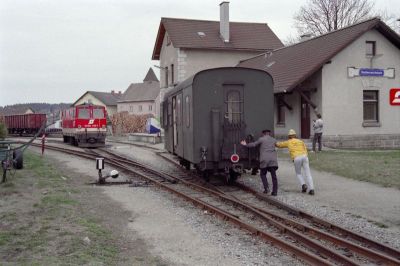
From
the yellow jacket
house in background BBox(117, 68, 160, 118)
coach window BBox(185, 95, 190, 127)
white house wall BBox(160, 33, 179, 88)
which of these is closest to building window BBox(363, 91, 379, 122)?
the yellow jacket

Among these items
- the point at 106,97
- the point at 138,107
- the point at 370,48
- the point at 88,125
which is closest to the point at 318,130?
the point at 370,48

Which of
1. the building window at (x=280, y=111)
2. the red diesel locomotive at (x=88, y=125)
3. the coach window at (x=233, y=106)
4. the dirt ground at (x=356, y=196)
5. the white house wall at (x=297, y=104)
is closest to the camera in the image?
the dirt ground at (x=356, y=196)

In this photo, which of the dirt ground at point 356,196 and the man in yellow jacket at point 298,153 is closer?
the dirt ground at point 356,196

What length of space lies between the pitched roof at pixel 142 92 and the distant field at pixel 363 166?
68.1 meters

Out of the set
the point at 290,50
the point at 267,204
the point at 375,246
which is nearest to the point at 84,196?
the point at 267,204

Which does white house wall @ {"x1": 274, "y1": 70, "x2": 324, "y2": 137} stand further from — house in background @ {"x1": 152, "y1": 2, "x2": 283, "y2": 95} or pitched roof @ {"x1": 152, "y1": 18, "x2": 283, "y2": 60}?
pitched roof @ {"x1": 152, "y1": 18, "x2": 283, "y2": 60}

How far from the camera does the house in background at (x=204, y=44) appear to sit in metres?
35.8

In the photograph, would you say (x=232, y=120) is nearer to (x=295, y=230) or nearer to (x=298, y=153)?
(x=298, y=153)

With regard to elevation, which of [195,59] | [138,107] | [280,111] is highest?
[195,59]

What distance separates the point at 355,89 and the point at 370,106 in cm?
142

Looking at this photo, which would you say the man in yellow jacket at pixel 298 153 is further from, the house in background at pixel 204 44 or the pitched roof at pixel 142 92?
the pitched roof at pixel 142 92

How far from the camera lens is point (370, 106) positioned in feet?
78.8

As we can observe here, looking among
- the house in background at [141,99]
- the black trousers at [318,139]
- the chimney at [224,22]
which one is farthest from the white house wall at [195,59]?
the house in background at [141,99]

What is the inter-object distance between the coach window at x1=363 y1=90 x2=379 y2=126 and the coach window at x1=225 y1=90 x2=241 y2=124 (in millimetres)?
12858
